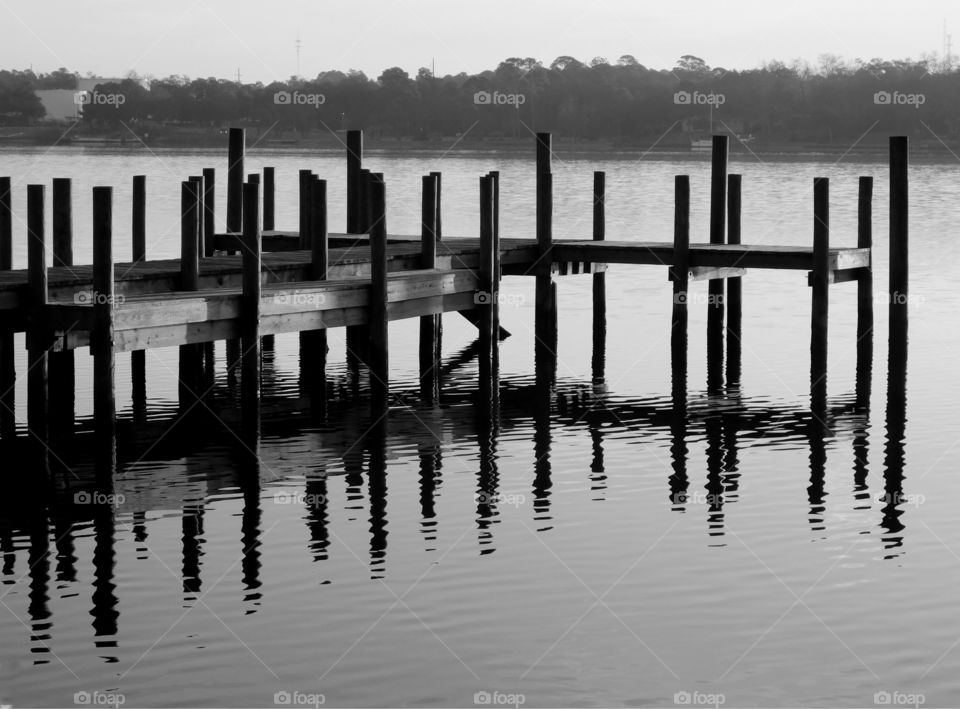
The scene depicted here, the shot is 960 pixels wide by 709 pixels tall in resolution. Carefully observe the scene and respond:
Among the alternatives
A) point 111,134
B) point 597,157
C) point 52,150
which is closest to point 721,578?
point 597,157

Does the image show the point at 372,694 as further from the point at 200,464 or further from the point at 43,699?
the point at 200,464

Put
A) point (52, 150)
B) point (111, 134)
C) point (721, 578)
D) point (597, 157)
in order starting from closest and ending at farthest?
point (721, 578)
point (597, 157)
point (52, 150)
point (111, 134)

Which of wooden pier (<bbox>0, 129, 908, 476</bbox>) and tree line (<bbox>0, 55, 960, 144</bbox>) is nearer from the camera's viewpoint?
wooden pier (<bbox>0, 129, 908, 476</bbox>)

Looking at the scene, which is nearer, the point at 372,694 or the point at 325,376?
the point at 372,694

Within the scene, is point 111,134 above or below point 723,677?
above

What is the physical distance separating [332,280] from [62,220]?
3.48 metres

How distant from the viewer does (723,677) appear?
11.4 meters

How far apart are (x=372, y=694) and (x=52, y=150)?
12489cm
